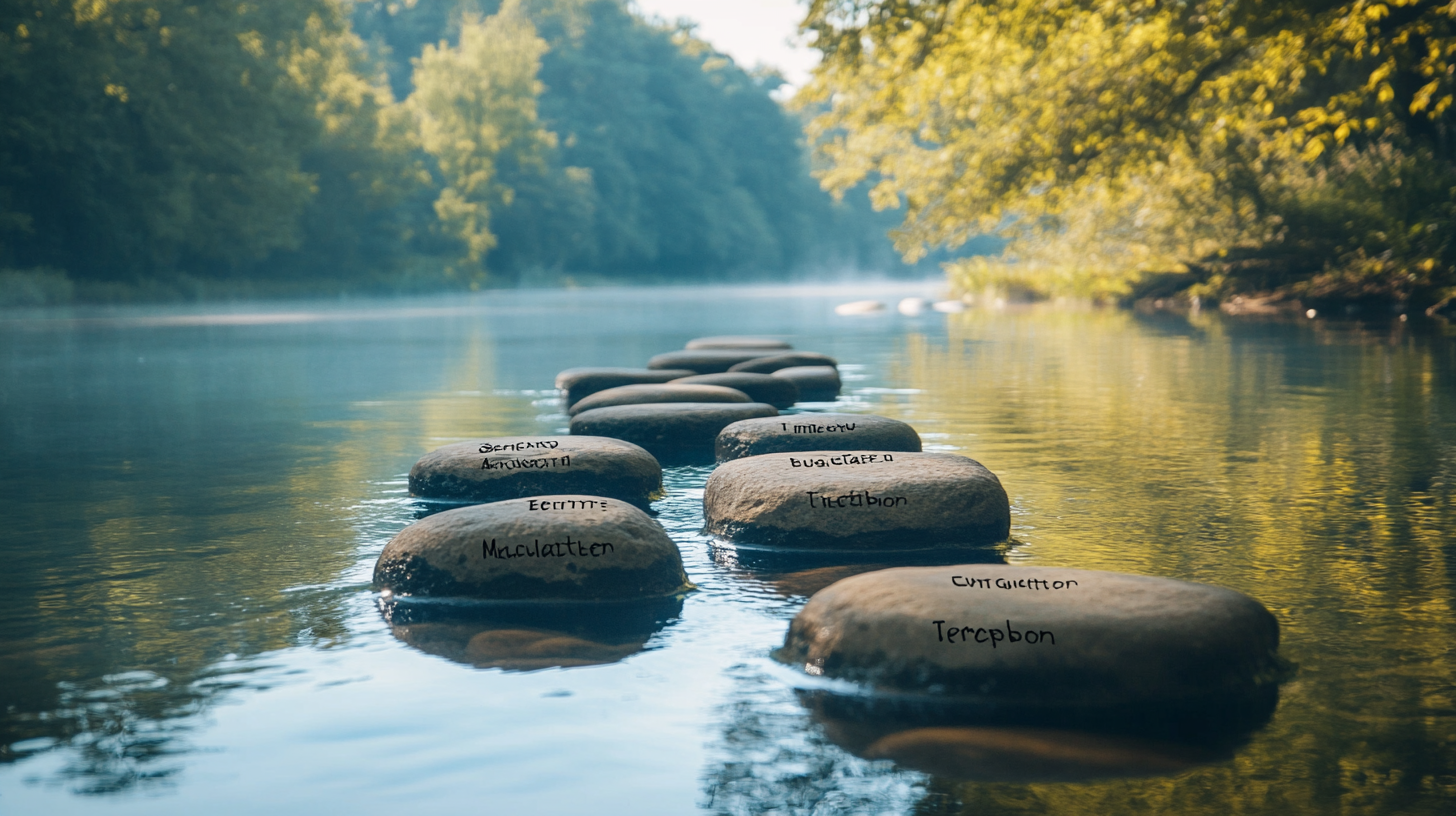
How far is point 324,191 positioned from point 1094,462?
51483 mm

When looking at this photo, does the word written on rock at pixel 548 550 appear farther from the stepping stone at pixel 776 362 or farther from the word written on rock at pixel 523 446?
the stepping stone at pixel 776 362

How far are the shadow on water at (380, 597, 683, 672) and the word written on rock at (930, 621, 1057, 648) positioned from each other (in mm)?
817

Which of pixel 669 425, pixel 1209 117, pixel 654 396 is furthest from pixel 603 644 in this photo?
pixel 1209 117

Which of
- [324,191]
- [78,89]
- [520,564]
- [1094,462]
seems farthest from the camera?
[324,191]

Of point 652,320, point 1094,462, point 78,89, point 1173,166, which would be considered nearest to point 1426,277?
point 1173,166

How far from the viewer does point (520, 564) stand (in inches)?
Answer: 162

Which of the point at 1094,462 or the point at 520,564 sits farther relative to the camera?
the point at 1094,462

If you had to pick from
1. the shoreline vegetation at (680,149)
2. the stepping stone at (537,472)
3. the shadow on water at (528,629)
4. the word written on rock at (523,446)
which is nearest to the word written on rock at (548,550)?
the shadow on water at (528,629)

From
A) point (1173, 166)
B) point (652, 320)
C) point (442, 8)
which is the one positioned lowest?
point (652, 320)

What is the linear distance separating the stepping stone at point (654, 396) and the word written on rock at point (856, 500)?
359cm

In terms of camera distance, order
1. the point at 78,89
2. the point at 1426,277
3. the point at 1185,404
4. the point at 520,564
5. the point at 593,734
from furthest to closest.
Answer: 1. the point at 78,89
2. the point at 1426,277
3. the point at 1185,404
4. the point at 520,564
5. the point at 593,734

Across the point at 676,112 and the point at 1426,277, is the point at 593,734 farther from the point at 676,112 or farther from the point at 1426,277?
the point at 676,112

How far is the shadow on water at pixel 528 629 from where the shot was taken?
3506 mm

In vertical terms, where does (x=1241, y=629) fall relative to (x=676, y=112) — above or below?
below
